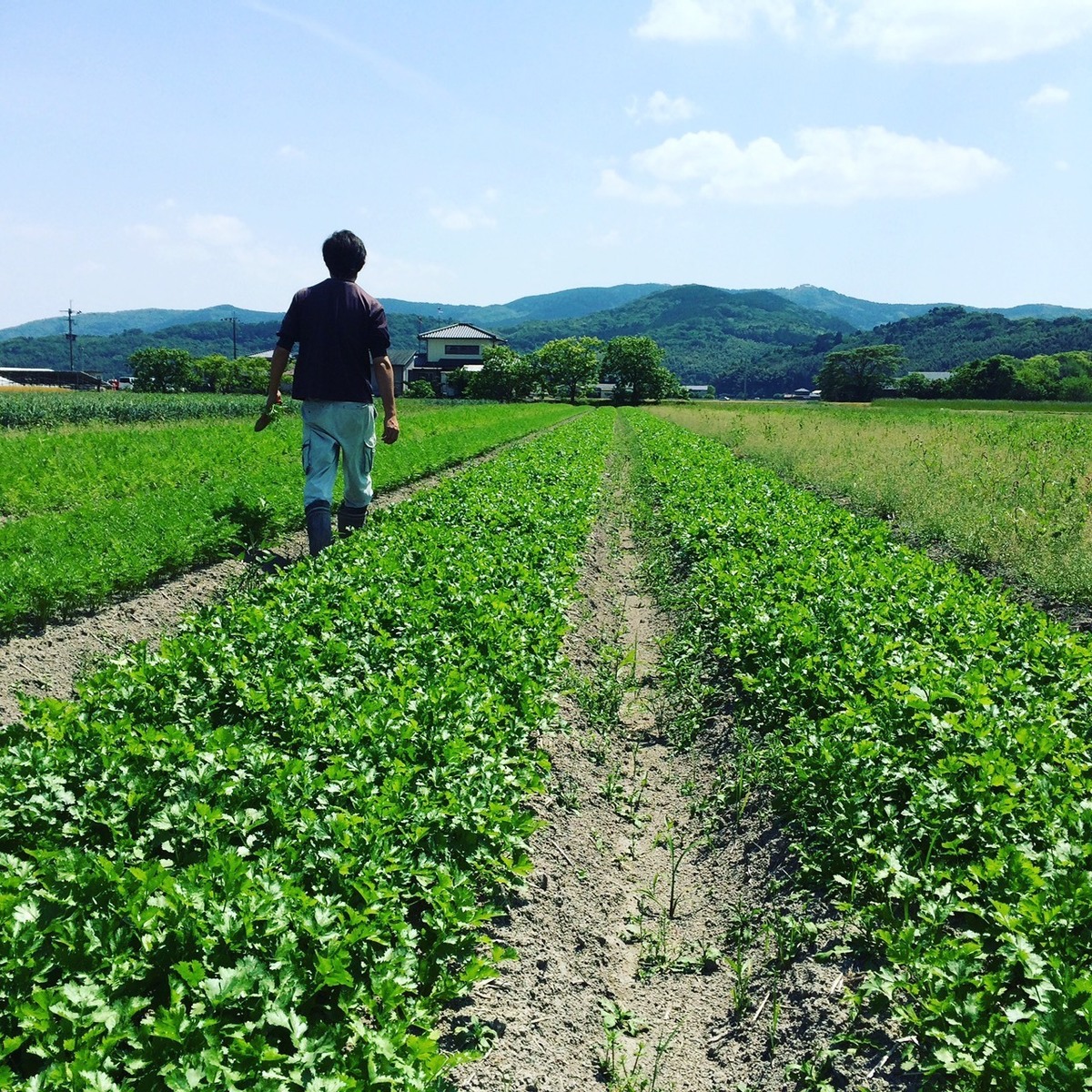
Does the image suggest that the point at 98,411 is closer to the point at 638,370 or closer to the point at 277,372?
the point at 277,372

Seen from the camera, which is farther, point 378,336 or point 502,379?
point 502,379

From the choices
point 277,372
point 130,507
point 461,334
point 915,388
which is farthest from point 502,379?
point 277,372

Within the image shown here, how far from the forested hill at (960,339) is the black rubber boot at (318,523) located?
364 feet

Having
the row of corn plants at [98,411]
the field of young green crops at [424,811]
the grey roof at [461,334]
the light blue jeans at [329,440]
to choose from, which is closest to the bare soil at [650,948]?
the field of young green crops at [424,811]

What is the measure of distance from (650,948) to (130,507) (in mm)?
7640

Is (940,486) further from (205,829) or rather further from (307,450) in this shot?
(205,829)

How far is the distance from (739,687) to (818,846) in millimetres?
2147

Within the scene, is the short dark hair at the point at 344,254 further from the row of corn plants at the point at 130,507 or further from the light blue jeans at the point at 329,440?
the row of corn plants at the point at 130,507

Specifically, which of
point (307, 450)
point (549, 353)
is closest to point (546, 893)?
point (307, 450)

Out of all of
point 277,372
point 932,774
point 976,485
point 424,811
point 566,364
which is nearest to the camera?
point 424,811

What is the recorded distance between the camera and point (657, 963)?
11.0 ft

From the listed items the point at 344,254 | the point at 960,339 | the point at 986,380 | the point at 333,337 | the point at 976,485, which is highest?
the point at 960,339

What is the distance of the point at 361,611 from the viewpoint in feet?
16.6

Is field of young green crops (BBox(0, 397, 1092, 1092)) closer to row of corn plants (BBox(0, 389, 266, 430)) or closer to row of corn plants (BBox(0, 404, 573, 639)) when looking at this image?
row of corn plants (BBox(0, 404, 573, 639))
